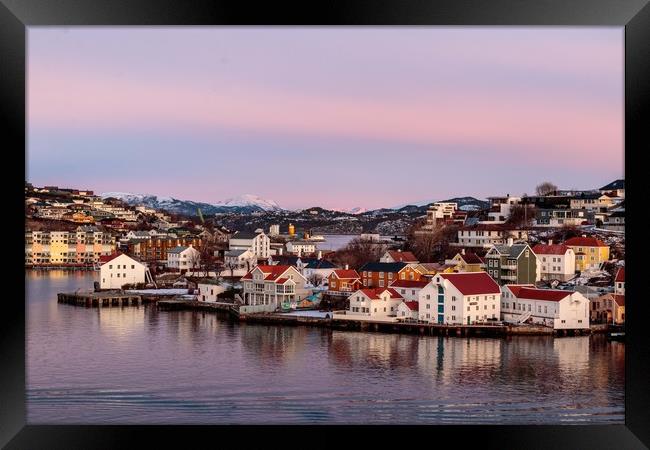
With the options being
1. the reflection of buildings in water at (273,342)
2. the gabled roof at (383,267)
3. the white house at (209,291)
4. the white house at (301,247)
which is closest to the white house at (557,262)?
the gabled roof at (383,267)

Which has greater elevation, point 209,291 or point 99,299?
point 209,291

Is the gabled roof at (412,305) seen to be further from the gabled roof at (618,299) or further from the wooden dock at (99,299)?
the wooden dock at (99,299)

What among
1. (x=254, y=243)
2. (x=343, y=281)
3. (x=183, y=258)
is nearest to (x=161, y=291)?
(x=183, y=258)

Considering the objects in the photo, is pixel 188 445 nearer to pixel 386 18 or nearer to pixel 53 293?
pixel 386 18

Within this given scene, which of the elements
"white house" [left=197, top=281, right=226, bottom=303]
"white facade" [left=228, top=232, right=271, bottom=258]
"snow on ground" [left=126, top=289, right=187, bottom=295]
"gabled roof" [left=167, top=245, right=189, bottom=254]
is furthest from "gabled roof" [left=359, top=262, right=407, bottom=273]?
"gabled roof" [left=167, top=245, right=189, bottom=254]

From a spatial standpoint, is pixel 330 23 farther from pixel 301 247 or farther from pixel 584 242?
pixel 301 247

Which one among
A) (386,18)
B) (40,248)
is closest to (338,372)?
(386,18)

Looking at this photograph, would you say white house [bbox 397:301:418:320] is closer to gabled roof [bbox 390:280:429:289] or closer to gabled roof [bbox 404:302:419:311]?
gabled roof [bbox 404:302:419:311]
